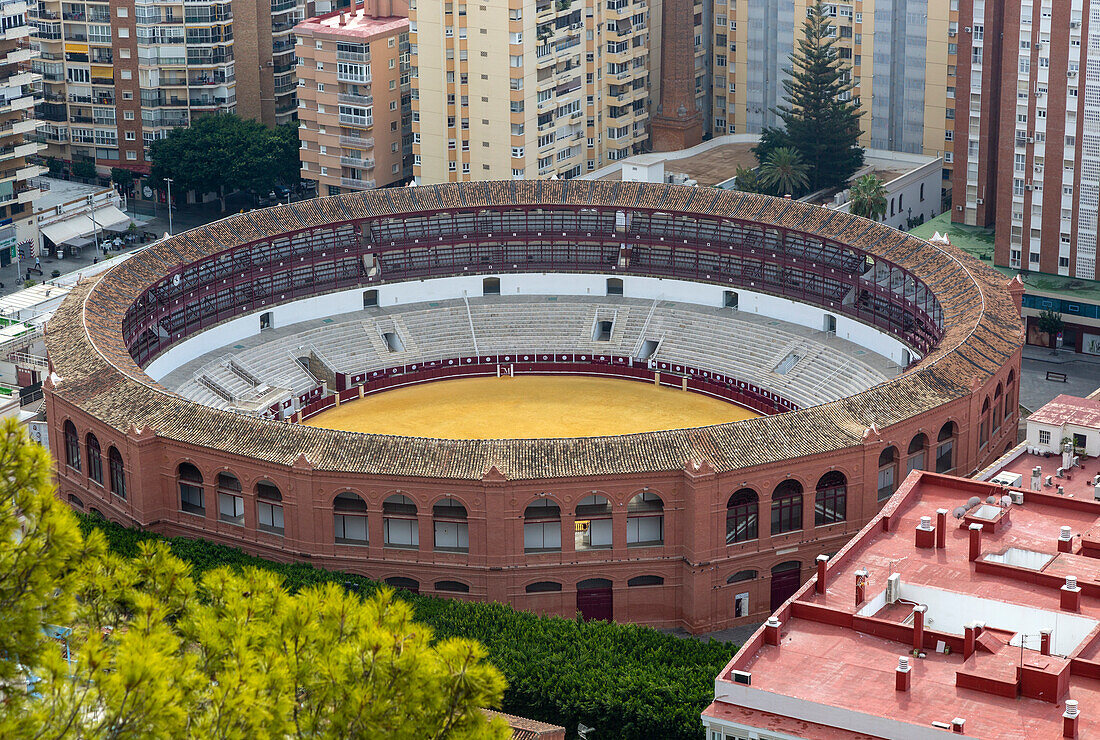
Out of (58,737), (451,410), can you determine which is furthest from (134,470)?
(58,737)

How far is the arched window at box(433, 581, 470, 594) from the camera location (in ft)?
264

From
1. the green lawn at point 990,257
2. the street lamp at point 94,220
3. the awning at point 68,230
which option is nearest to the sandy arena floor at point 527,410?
the green lawn at point 990,257

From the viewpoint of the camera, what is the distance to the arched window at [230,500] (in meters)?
82.4

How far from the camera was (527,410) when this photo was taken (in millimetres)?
106062

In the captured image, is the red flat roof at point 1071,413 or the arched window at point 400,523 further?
the arched window at point 400,523

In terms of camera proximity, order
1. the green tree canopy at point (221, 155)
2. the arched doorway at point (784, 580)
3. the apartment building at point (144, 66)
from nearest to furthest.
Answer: the arched doorway at point (784, 580) → the green tree canopy at point (221, 155) → the apartment building at point (144, 66)

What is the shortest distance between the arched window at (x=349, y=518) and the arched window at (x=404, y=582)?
2.15 m

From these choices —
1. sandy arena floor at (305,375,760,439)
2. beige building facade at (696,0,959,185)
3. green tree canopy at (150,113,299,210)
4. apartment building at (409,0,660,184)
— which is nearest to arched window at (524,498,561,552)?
sandy arena floor at (305,375,760,439)

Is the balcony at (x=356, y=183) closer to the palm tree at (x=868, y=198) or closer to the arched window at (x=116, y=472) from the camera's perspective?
the palm tree at (x=868, y=198)

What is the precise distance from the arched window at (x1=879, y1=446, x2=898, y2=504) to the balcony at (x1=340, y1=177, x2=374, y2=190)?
208ft

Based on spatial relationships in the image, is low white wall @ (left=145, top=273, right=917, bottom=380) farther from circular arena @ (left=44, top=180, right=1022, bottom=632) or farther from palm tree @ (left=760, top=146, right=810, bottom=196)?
palm tree @ (left=760, top=146, right=810, bottom=196)

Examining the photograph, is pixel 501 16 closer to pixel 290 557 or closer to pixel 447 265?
pixel 447 265

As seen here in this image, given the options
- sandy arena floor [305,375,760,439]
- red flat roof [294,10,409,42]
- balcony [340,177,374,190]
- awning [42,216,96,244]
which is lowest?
sandy arena floor [305,375,760,439]

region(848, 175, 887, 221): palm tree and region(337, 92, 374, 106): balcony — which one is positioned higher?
region(337, 92, 374, 106): balcony
